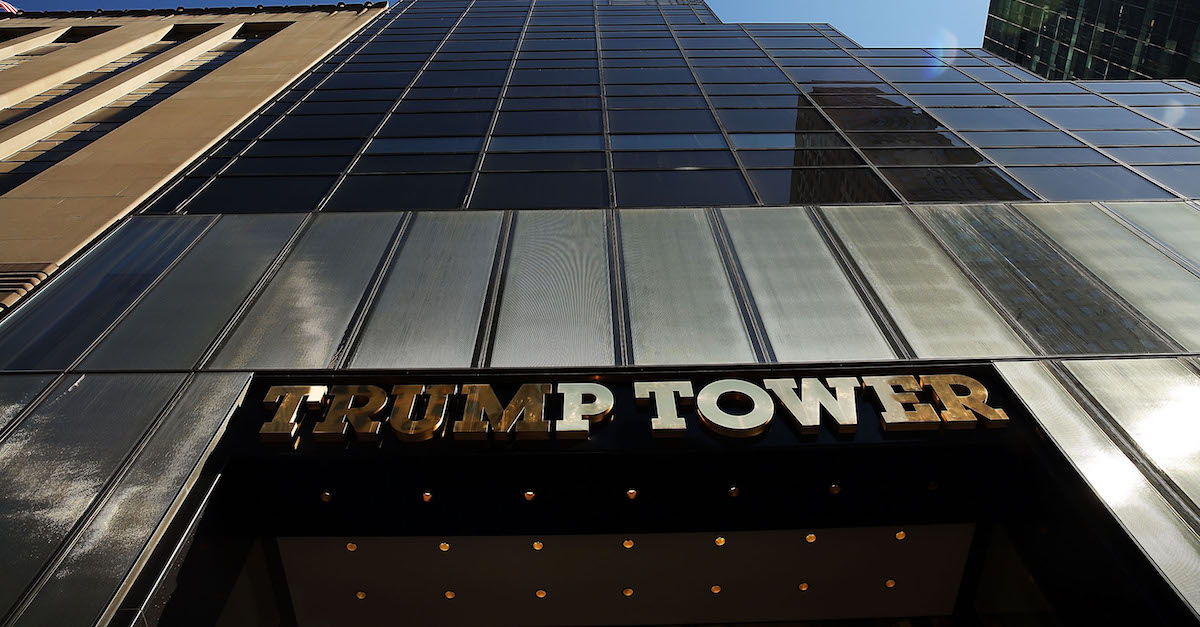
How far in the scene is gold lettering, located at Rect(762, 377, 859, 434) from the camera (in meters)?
8.34

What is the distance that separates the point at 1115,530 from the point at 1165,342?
16.1 ft

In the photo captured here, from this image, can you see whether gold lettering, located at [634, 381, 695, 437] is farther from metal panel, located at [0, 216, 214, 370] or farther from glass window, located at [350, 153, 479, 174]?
glass window, located at [350, 153, 479, 174]

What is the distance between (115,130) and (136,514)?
15.9 m

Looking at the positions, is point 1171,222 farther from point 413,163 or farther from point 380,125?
point 380,125

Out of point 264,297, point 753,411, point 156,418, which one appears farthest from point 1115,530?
point 264,297

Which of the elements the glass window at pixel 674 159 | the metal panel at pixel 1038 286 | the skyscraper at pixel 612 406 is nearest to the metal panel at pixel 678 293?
the skyscraper at pixel 612 406

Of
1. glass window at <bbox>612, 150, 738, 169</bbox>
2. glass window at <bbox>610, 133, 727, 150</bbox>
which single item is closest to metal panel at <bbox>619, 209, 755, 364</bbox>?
glass window at <bbox>612, 150, 738, 169</bbox>

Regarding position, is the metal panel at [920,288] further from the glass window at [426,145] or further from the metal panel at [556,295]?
the glass window at [426,145]

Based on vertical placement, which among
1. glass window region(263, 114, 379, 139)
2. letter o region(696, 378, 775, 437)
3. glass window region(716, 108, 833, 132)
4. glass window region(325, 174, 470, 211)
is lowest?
letter o region(696, 378, 775, 437)

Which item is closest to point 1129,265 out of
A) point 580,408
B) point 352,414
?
point 580,408

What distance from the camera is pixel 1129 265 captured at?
1222 centimetres

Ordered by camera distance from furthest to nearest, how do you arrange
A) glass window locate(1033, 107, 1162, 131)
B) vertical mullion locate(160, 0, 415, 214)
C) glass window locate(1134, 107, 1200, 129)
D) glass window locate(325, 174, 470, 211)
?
1. glass window locate(1134, 107, 1200, 129)
2. glass window locate(1033, 107, 1162, 131)
3. vertical mullion locate(160, 0, 415, 214)
4. glass window locate(325, 174, 470, 211)

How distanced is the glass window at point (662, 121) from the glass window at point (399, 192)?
18.3 feet

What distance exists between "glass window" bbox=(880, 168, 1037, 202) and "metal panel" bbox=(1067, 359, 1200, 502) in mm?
5900
